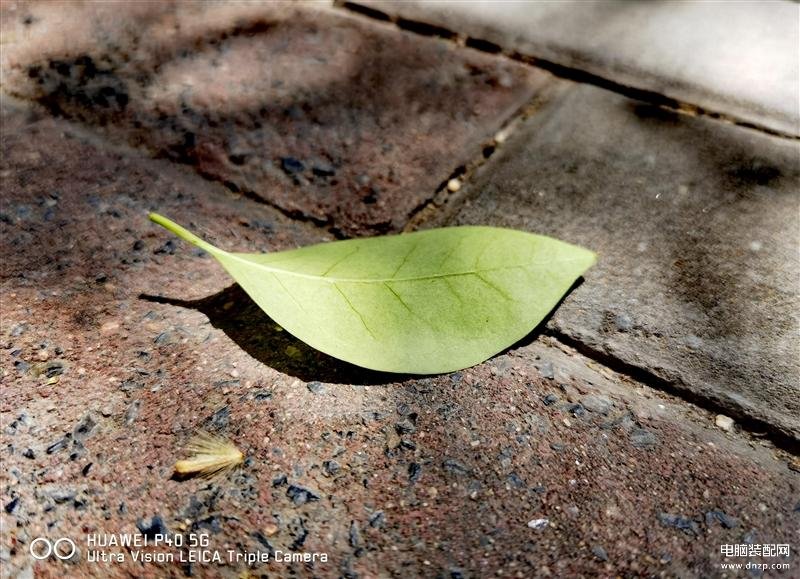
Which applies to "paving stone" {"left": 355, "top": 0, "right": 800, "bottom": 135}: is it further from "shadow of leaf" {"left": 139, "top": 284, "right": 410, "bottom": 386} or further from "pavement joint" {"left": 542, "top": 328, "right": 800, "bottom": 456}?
"shadow of leaf" {"left": 139, "top": 284, "right": 410, "bottom": 386}

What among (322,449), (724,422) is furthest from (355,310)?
(724,422)

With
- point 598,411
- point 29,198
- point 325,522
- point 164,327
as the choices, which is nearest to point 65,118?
point 29,198

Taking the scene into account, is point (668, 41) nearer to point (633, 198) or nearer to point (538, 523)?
point (633, 198)

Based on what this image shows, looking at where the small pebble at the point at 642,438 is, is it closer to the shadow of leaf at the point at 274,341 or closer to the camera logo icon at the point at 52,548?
the shadow of leaf at the point at 274,341

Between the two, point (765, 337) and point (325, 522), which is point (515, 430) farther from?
point (765, 337)

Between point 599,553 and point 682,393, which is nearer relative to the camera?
point 599,553

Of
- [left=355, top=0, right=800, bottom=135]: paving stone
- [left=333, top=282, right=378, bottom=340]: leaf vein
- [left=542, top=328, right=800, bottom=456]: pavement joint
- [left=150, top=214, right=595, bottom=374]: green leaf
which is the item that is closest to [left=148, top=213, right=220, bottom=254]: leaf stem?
[left=150, top=214, right=595, bottom=374]: green leaf
